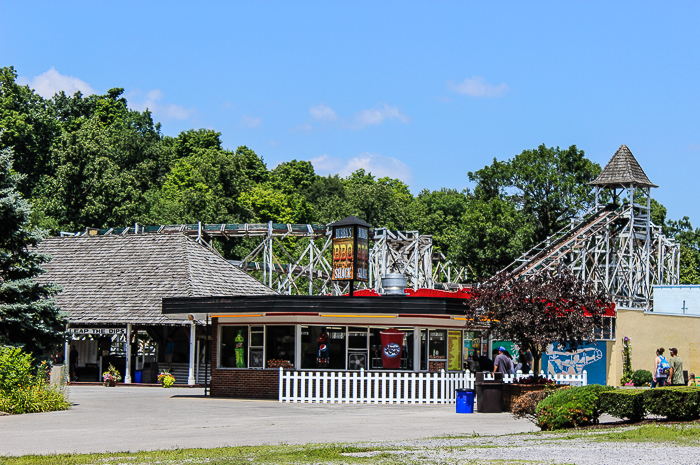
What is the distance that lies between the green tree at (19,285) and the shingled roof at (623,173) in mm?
47420

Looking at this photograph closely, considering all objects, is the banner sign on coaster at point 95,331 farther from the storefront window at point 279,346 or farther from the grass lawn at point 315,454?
the grass lawn at point 315,454

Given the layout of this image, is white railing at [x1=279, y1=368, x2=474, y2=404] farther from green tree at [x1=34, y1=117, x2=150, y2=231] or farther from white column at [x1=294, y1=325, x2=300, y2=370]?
green tree at [x1=34, y1=117, x2=150, y2=231]

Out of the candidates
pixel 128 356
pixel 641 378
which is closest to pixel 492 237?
pixel 641 378

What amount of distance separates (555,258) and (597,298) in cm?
3731

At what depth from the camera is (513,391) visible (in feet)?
70.5

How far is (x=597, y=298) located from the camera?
2192 centimetres

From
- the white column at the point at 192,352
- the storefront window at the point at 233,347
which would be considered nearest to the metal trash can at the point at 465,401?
the storefront window at the point at 233,347

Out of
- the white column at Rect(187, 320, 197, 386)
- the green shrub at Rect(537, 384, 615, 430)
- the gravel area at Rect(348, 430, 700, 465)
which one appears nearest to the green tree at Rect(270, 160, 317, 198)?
the white column at Rect(187, 320, 197, 386)

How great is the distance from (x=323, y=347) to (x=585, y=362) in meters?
14.7

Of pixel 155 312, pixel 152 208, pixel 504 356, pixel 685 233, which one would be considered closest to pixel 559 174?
pixel 685 233

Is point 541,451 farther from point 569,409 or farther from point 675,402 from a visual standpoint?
point 675,402

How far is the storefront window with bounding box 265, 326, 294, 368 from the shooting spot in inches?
1035

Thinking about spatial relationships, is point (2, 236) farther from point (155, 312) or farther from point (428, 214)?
point (428, 214)

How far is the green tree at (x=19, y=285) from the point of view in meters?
22.3
